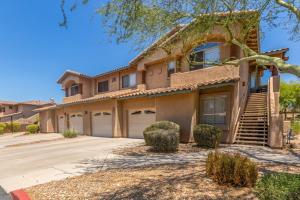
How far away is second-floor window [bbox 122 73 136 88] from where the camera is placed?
22.4m

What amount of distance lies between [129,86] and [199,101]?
9.76m

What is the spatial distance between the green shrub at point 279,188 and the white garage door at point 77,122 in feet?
73.6

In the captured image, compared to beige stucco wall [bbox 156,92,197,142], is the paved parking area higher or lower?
lower

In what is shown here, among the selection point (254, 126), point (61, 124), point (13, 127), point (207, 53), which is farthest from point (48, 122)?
point (254, 126)

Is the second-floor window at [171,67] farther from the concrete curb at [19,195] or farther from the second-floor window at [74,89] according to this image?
the second-floor window at [74,89]

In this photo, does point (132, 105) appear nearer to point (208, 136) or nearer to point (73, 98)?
point (208, 136)

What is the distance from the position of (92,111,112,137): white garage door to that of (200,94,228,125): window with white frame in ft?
31.3

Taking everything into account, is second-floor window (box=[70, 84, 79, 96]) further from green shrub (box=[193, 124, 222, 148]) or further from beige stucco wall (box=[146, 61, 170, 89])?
green shrub (box=[193, 124, 222, 148])

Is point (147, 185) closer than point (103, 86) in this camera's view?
Yes

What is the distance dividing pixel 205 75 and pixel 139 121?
697 cm

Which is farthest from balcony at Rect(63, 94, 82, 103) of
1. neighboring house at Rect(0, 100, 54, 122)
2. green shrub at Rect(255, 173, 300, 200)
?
green shrub at Rect(255, 173, 300, 200)

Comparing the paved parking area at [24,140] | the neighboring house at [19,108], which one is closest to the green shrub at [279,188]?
the paved parking area at [24,140]

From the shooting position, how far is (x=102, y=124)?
21.7 metres

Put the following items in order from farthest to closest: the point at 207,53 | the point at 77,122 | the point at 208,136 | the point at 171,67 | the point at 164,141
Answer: the point at 77,122 → the point at 171,67 → the point at 207,53 → the point at 208,136 → the point at 164,141
